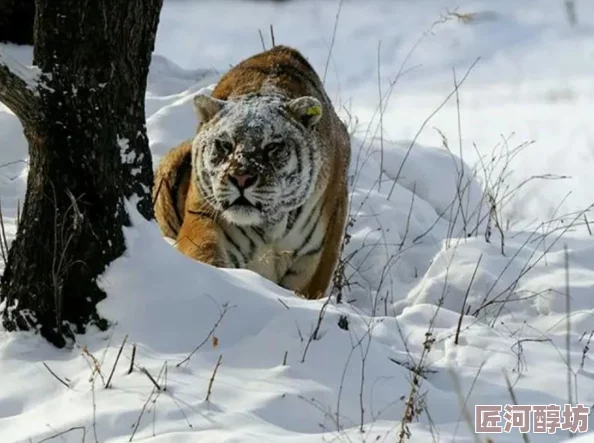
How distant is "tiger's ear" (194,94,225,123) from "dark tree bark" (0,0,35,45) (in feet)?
6.63

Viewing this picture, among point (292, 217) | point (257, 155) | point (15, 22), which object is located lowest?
point (292, 217)

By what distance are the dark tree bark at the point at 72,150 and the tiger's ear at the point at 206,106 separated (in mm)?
1234

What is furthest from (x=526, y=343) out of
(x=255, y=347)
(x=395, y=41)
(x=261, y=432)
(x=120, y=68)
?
(x=395, y=41)

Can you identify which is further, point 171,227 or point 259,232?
point 171,227

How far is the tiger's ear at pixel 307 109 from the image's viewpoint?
4.68m

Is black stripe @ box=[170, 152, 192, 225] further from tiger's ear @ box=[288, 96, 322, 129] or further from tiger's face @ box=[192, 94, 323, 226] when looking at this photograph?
tiger's ear @ box=[288, 96, 322, 129]

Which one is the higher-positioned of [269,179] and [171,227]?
[269,179]

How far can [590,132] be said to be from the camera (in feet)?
28.1

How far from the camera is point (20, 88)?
330cm

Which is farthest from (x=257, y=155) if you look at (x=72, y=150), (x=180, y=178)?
(x=72, y=150)

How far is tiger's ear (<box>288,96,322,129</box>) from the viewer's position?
4684mm

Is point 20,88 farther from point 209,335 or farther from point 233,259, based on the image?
point 233,259

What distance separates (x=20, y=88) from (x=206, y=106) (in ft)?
5.07

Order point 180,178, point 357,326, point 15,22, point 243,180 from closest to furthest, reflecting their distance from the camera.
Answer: point 357,326, point 243,180, point 180,178, point 15,22
